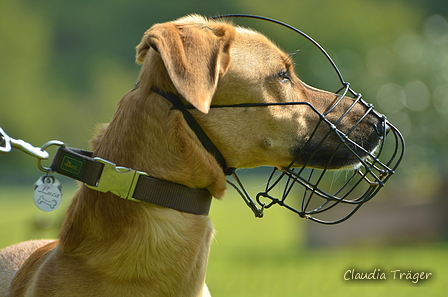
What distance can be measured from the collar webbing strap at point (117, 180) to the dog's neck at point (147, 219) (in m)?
0.05

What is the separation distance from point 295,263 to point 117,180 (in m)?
6.29

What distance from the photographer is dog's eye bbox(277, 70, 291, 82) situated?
288 centimetres

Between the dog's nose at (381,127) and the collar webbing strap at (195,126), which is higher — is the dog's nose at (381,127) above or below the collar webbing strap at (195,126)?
above

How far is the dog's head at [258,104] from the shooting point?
2.53 metres

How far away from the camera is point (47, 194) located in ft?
8.49

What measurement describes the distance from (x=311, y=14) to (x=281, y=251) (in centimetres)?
4666

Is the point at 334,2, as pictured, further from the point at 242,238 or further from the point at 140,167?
the point at 140,167

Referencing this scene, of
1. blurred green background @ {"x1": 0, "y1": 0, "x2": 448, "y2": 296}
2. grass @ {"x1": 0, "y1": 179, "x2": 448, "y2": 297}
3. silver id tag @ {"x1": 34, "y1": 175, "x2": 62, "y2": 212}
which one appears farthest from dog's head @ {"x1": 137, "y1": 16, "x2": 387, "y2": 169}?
grass @ {"x1": 0, "y1": 179, "x2": 448, "y2": 297}

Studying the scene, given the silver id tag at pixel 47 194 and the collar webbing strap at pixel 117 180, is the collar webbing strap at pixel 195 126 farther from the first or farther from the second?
the silver id tag at pixel 47 194

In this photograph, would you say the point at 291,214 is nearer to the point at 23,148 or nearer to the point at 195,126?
the point at 195,126

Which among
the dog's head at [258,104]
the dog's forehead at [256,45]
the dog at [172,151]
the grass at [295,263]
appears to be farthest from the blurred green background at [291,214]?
the dog at [172,151]

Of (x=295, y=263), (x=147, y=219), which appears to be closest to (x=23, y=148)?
(x=147, y=219)

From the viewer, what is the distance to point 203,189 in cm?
266

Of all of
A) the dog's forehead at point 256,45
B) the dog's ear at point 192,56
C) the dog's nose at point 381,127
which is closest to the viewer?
the dog's ear at point 192,56
